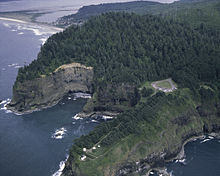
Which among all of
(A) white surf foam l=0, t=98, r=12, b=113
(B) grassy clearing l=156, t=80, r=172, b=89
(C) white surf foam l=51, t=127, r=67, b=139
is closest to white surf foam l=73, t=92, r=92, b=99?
(A) white surf foam l=0, t=98, r=12, b=113

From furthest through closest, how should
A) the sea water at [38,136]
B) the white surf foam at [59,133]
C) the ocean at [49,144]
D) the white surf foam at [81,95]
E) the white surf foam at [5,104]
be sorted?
1. the white surf foam at [81,95]
2. the white surf foam at [5,104]
3. the white surf foam at [59,133]
4. the sea water at [38,136]
5. the ocean at [49,144]

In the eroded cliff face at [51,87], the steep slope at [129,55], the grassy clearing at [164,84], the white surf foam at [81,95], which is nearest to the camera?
the grassy clearing at [164,84]

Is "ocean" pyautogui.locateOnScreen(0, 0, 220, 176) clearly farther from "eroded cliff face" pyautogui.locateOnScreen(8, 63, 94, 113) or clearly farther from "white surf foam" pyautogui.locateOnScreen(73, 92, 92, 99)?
"eroded cliff face" pyautogui.locateOnScreen(8, 63, 94, 113)

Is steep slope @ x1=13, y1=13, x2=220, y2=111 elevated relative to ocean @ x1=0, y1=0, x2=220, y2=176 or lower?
elevated

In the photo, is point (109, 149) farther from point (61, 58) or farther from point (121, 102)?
point (61, 58)

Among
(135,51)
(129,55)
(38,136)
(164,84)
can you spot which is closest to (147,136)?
(164,84)

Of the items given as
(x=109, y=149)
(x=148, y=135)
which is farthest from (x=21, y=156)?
(x=148, y=135)

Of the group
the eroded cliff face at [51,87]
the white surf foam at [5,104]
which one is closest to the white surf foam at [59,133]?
the eroded cliff face at [51,87]

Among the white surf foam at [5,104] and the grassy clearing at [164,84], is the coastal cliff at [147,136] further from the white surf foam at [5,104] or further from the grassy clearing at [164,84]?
the white surf foam at [5,104]
